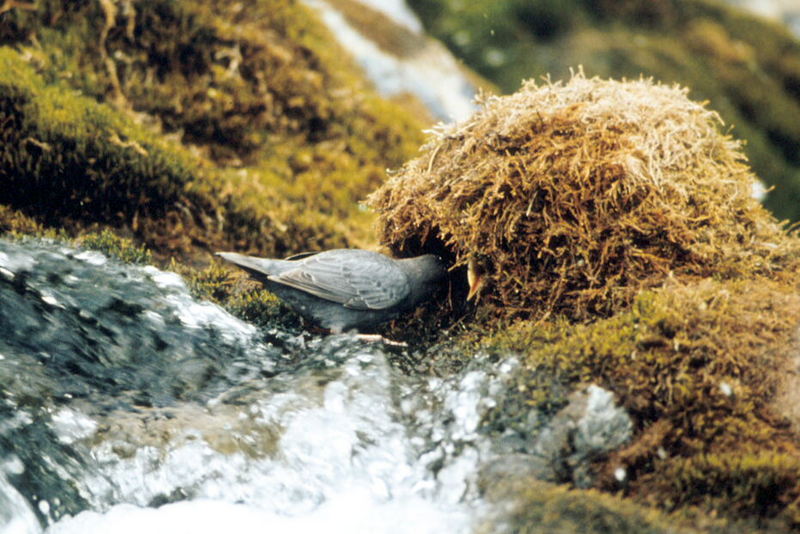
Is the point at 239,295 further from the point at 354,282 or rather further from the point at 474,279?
the point at 474,279

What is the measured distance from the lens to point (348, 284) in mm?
3938

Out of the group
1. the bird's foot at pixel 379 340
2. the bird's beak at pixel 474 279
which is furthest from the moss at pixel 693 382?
the bird's foot at pixel 379 340

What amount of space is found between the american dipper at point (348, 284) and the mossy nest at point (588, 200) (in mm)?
340

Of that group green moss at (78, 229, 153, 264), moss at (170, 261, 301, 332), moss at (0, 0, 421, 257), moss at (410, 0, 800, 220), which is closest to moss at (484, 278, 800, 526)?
moss at (170, 261, 301, 332)

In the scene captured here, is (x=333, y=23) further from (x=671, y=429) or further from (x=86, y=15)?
(x=671, y=429)

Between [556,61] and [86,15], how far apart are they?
629 centimetres

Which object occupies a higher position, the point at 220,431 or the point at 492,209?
the point at 492,209

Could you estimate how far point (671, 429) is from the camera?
8.68 ft

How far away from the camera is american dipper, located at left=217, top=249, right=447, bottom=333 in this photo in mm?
3889

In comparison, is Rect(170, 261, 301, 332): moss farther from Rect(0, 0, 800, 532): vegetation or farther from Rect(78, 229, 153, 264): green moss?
Rect(78, 229, 153, 264): green moss

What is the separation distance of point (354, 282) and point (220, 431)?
4.35ft

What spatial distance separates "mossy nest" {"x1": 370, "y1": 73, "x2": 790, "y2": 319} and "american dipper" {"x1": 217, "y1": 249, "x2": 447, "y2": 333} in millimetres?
340

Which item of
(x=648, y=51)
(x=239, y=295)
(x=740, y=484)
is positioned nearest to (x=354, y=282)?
(x=239, y=295)

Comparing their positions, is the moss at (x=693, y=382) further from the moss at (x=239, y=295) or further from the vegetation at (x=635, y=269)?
the moss at (x=239, y=295)
